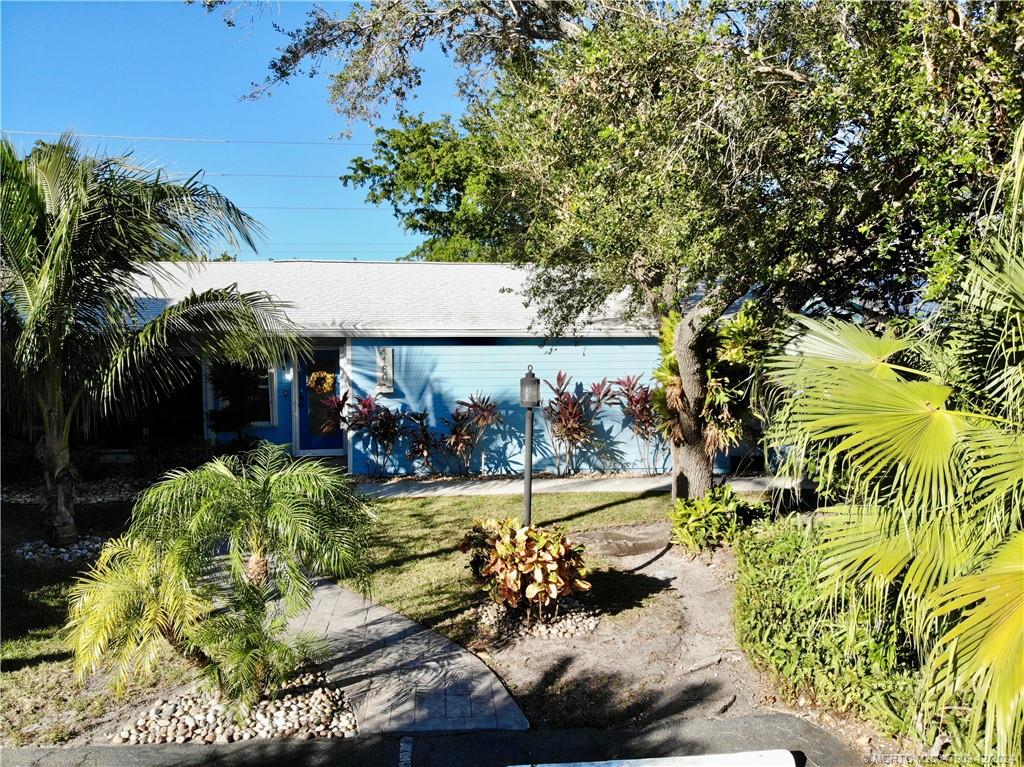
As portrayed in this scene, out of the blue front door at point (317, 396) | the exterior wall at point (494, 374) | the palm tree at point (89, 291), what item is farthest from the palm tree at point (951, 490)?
the blue front door at point (317, 396)

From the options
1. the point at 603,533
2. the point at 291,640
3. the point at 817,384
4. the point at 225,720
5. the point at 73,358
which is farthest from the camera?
the point at 603,533

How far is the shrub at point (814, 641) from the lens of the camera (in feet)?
13.9

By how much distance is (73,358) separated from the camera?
7.65 m

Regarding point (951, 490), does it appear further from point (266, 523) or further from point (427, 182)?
point (427, 182)

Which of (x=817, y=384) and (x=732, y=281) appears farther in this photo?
(x=732, y=281)

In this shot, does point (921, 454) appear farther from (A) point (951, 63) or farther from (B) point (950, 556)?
(A) point (951, 63)

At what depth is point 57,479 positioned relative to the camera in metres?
7.93

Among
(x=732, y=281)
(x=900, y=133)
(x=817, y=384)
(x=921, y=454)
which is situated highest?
(x=900, y=133)

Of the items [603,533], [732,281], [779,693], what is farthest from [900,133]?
[603,533]

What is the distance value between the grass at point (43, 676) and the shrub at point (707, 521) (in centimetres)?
532

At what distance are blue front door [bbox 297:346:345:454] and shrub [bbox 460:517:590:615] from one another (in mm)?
8015

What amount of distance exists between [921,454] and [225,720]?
4585 millimetres

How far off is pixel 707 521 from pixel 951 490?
4494 mm

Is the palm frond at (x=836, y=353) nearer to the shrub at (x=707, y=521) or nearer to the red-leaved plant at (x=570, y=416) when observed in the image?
the shrub at (x=707, y=521)
